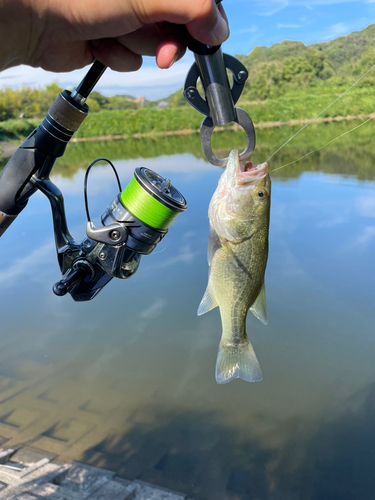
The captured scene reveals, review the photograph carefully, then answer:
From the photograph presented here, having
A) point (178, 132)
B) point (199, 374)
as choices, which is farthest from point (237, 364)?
point (178, 132)

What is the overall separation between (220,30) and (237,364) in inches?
48.3

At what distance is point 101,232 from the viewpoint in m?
1.57

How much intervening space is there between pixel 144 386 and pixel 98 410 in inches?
22.7

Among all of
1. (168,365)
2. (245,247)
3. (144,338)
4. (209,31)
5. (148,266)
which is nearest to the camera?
(209,31)

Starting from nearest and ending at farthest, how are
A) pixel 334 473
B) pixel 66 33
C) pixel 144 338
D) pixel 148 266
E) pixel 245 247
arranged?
pixel 66 33 < pixel 245 247 < pixel 334 473 < pixel 144 338 < pixel 148 266

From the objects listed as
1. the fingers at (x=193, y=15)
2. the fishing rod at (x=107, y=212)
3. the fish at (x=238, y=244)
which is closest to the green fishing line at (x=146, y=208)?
the fishing rod at (x=107, y=212)

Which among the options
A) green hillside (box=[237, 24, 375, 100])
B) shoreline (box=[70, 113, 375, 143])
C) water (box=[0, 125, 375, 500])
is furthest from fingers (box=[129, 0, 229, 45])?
green hillside (box=[237, 24, 375, 100])

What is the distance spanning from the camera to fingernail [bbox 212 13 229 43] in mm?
1148

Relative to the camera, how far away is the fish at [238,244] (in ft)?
4.95

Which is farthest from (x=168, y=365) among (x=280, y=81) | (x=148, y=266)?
(x=280, y=81)

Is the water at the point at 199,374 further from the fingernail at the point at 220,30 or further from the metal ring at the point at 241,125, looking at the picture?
the fingernail at the point at 220,30

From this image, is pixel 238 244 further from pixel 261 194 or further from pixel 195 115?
pixel 195 115

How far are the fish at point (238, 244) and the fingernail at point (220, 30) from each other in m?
0.35

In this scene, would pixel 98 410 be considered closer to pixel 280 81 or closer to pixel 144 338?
pixel 144 338
